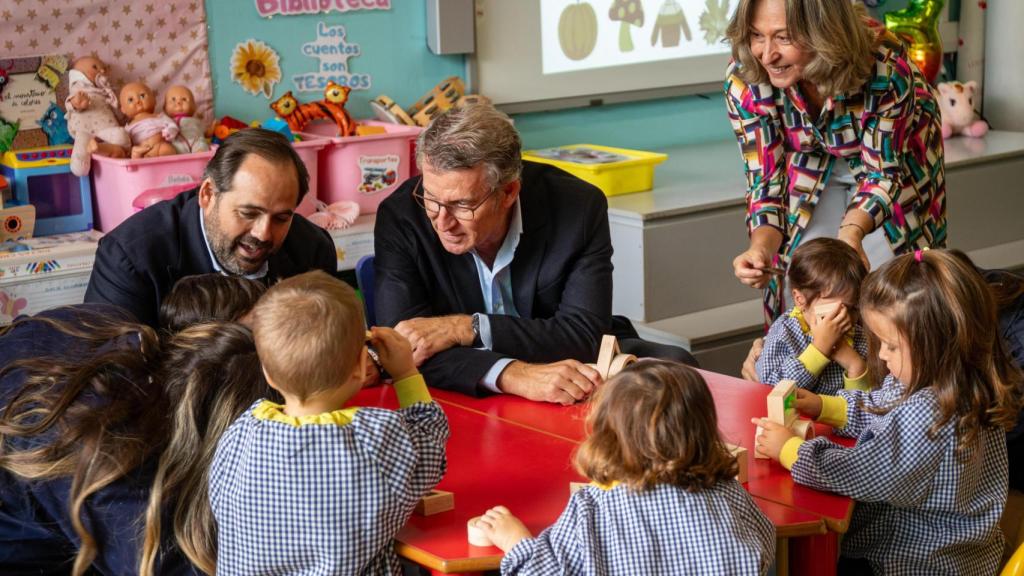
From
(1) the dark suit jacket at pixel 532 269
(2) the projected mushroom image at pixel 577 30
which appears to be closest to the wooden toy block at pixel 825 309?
(1) the dark suit jacket at pixel 532 269

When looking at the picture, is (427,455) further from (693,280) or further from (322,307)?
(693,280)

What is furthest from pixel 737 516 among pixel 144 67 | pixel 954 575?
pixel 144 67

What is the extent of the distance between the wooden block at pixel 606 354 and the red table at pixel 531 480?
0.29 ft

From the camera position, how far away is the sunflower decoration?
384 cm

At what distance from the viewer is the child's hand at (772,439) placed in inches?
76.4

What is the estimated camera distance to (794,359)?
257 cm

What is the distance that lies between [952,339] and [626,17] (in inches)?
118

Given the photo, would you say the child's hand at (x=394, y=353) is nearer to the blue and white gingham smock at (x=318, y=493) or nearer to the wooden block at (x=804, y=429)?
the blue and white gingham smock at (x=318, y=493)

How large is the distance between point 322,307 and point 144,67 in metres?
2.30

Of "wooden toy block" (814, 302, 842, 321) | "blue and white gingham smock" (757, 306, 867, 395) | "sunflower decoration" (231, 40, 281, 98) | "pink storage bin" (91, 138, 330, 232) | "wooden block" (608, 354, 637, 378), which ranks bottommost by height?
"blue and white gingham smock" (757, 306, 867, 395)

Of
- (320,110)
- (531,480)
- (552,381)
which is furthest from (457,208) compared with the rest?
(320,110)

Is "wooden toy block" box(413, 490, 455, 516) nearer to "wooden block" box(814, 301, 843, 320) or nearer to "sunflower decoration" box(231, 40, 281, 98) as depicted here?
"wooden block" box(814, 301, 843, 320)

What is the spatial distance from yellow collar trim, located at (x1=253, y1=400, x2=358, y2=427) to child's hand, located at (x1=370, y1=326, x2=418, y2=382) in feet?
0.90

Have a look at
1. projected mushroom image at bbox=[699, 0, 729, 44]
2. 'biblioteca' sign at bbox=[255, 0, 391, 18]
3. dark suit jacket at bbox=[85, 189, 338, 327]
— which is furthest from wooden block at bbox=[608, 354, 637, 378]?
projected mushroom image at bbox=[699, 0, 729, 44]
